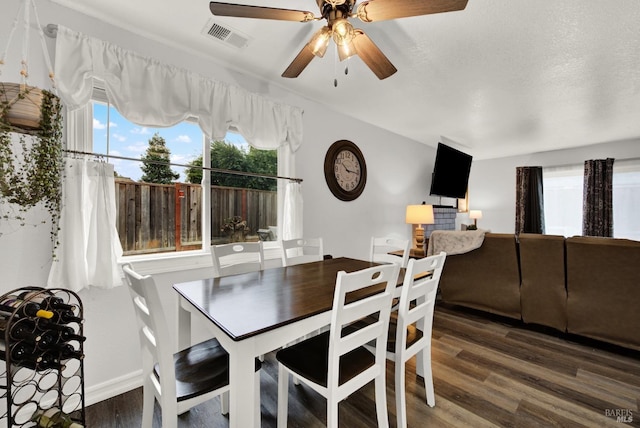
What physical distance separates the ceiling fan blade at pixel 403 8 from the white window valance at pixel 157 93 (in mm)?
1391

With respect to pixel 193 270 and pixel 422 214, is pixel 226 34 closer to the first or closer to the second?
pixel 193 270

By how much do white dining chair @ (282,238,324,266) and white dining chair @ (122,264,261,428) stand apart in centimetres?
99

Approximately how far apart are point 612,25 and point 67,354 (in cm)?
356

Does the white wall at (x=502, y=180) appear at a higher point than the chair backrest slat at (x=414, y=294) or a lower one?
higher

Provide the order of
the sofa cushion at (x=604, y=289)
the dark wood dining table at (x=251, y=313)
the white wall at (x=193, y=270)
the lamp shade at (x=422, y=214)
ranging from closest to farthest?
the dark wood dining table at (x=251, y=313) → the white wall at (x=193, y=270) → the sofa cushion at (x=604, y=289) → the lamp shade at (x=422, y=214)

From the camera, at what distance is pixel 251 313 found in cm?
115

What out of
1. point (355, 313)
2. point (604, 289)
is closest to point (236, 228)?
point (355, 313)

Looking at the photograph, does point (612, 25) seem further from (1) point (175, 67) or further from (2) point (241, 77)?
(1) point (175, 67)

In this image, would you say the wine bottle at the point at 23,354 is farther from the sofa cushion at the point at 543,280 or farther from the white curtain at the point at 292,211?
the sofa cushion at the point at 543,280

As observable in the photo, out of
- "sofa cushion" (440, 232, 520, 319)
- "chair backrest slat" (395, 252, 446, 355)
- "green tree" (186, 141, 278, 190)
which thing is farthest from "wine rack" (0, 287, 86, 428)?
"sofa cushion" (440, 232, 520, 319)

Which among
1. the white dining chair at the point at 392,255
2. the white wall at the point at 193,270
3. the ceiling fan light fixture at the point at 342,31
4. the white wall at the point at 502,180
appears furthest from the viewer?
the white wall at the point at 502,180

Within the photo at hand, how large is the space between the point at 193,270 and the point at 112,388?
2.84 ft

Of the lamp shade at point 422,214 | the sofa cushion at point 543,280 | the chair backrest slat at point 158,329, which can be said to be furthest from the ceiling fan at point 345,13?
the lamp shade at point 422,214

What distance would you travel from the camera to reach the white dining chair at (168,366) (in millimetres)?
1024
